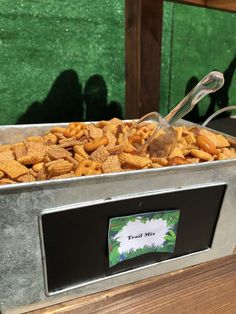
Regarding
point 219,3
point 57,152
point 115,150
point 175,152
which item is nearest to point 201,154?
point 175,152

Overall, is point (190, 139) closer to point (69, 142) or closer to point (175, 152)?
point (175, 152)

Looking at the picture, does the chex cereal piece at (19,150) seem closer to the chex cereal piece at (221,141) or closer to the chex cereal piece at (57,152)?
the chex cereal piece at (57,152)

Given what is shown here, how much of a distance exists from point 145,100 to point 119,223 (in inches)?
17.8

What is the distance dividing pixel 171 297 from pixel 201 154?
0.26 metres

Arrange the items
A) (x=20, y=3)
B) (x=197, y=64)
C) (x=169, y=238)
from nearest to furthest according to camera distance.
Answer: (x=169, y=238) < (x=20, y=3) < (x=197, y=64)

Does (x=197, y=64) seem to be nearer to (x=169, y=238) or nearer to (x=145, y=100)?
(x=145, y=100)

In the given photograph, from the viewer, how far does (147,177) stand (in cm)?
43

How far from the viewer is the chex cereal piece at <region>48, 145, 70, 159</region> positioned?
489mm

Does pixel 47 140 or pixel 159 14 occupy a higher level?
pixel 159 14

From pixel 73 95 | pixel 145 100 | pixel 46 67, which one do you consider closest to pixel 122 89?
pixel 73 95

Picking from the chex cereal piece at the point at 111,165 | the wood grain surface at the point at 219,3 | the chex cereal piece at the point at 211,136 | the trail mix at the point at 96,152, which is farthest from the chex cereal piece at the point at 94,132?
the wood grain surface at the point at 219,3

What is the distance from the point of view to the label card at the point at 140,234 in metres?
0.46

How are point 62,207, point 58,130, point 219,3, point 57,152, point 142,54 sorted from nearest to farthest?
point 62,207 → point 57,152 → point 58,130 → point 142,54 → point 219,3

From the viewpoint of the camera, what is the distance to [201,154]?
517 mm
